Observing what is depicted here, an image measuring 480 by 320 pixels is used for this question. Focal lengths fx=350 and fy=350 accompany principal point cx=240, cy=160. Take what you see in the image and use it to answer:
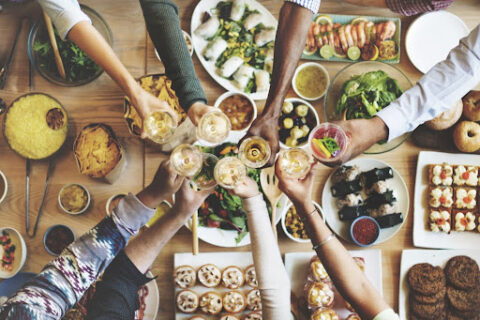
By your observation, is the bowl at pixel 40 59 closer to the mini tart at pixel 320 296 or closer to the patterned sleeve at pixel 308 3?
the patterned sleeve at pixel 308 3

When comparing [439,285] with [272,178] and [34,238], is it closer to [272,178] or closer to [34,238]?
[272,178]

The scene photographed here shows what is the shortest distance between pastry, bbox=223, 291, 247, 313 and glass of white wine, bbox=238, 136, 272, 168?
86 cm

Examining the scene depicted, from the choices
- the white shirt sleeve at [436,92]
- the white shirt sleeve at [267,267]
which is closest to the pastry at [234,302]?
the white shirt sleeve at [267,267]

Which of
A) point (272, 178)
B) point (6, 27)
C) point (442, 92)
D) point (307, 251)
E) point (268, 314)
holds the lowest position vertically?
point (268, 314)

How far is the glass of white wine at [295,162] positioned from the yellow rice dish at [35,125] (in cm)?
124

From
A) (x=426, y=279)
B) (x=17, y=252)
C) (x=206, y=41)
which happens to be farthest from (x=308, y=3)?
(x=17, y=252)

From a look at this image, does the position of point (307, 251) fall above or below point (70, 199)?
below

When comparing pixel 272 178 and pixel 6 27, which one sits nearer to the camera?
pixel 272 178

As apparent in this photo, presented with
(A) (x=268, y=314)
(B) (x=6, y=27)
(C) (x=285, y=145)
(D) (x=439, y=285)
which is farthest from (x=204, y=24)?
(D) (x=439, y=285)

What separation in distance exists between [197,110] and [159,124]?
0.71 ft

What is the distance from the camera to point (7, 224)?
84.0 inches

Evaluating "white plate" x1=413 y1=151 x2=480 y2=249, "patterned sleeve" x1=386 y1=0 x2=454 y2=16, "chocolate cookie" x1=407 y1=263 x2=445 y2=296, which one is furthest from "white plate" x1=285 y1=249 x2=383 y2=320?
"patterned sleeve" x1=386 y1=0 x2=454 y2=16

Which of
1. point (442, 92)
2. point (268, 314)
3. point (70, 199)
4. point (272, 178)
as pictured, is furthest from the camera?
point (70, 199)

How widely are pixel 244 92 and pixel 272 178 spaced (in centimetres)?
56
